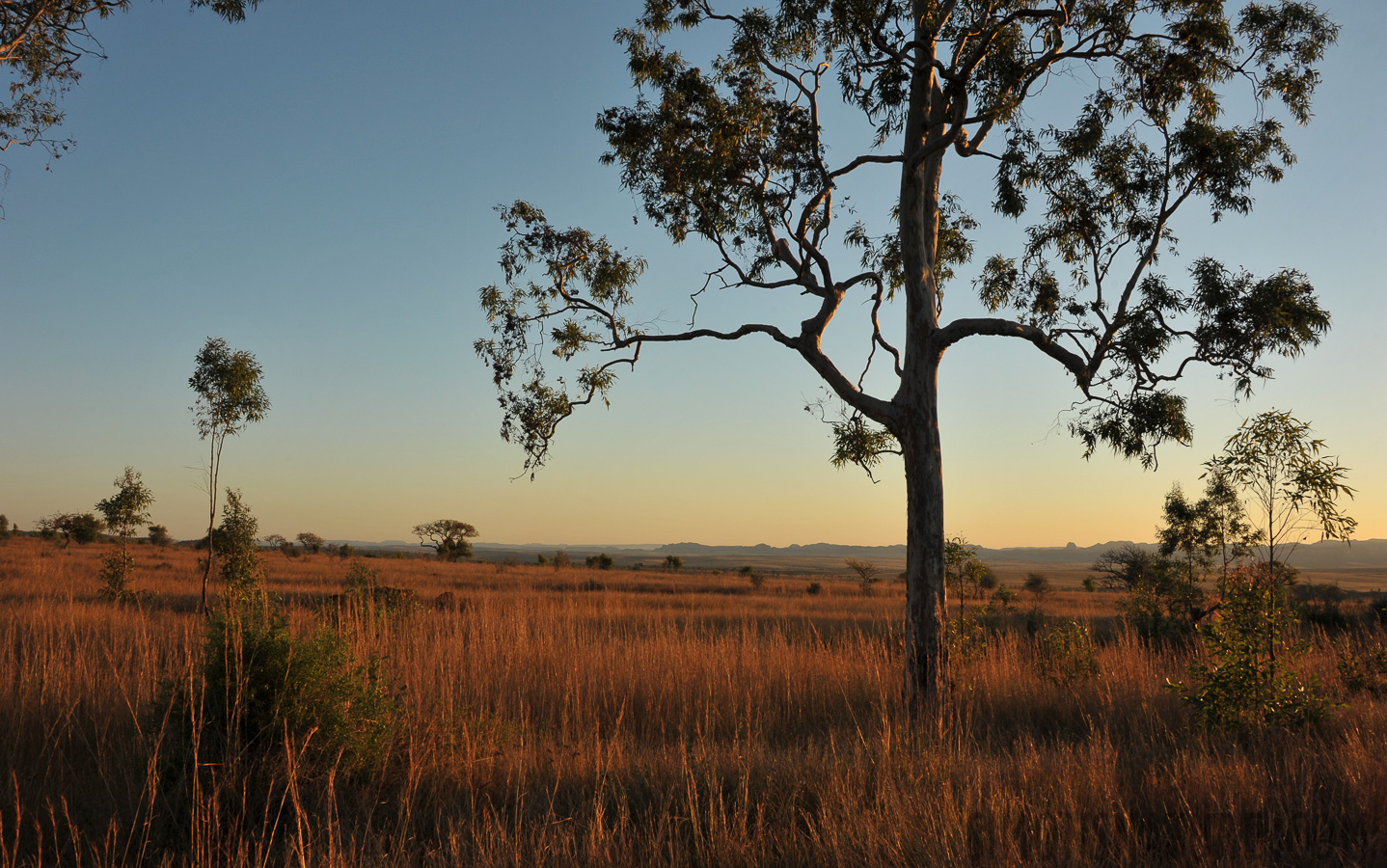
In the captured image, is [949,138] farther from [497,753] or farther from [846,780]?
[497,753]

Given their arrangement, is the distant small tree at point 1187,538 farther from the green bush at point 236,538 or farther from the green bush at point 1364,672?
the green bush at point 236,538

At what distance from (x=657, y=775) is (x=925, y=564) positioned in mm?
4522

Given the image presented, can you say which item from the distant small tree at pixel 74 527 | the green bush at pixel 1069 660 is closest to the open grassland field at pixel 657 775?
the green bush at pixel 1069 660

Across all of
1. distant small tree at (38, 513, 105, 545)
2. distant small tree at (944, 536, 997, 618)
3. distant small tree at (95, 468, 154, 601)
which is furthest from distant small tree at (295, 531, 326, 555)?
distant small tree at (944, 536, 997, 618)

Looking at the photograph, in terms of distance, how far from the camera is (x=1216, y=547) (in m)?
20.4

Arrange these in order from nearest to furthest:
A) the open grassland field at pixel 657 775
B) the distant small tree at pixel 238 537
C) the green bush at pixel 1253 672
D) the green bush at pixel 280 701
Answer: the open grassland field at pixel 657 775, the green bush at pixel 280 701, the green bush at pixel 1253 672, the distant small tree at pixel 238 537

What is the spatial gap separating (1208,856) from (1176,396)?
692 centimetres

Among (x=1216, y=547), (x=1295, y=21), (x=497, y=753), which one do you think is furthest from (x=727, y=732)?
(x=1216, y=547)

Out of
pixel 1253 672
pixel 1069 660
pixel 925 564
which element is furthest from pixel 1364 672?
pixel 925 564

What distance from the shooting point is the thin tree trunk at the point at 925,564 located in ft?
29.5

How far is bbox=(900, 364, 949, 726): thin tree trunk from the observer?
899cm

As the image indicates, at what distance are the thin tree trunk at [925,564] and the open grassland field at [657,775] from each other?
0.81 m

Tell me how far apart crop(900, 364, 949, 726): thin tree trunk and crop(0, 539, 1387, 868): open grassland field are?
81 centimetres

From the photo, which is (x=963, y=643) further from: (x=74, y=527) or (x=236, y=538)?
(x=74, y=527)
